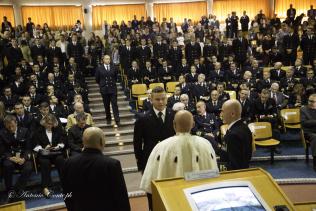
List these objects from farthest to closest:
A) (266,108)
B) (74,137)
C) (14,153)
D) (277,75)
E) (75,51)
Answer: (75,51) < (277,75) < (266,108) < (74,137) < (14,153)

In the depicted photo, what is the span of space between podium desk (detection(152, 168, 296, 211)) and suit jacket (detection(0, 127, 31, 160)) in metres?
4.48

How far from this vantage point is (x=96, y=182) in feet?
9.00

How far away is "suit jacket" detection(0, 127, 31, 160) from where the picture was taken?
6.15 m

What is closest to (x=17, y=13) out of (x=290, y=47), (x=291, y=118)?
(x=290, y=47)

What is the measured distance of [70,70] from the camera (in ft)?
35.5

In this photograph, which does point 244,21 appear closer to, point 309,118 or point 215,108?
point 215,108

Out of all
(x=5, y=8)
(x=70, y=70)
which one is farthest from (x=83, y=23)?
(x=70, y=70)

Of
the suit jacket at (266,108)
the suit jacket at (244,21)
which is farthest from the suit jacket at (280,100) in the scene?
the suit jacket at (244,21)

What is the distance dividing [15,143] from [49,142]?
59cm

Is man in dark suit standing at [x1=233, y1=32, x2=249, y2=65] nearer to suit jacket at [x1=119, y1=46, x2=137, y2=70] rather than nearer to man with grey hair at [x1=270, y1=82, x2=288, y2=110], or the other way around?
suit jacket at [x1=119, y1=46, x2=137, y2=70]

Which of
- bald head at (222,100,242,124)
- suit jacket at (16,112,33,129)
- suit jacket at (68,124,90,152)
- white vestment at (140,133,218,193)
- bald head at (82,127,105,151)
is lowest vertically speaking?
suit jacket at (68,124,90,152)

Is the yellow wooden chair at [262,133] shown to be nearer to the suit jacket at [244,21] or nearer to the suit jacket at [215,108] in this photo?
the suit jacket at [215,108]

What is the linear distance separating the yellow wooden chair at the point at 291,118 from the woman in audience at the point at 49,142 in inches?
171


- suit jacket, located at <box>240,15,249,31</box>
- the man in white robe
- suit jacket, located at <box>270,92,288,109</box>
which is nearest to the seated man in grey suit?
suit jacket, located at <box>270,92,288,109</box>
